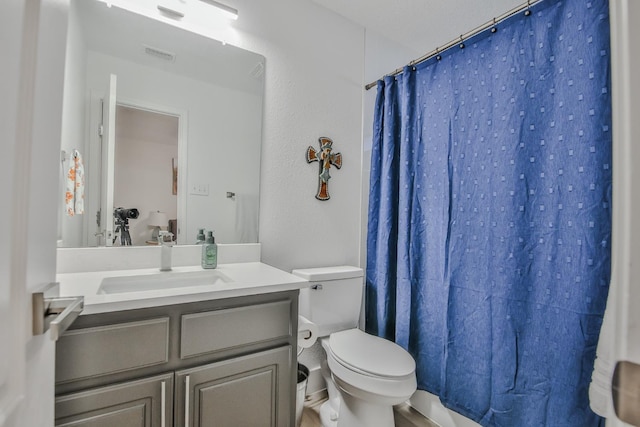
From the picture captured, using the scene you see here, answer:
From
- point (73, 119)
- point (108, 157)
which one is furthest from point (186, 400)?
point (73, 119)

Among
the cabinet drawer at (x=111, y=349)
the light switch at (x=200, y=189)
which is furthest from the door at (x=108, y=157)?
the cabinet drawer at (x=111, y=349)

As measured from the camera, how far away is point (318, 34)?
183 centimetres

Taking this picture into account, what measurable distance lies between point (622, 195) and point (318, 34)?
1908 mm

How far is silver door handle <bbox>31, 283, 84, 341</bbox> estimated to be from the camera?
38 centimetres

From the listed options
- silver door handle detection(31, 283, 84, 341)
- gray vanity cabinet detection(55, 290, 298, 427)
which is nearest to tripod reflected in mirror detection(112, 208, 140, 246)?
gray vanity cabinet detection(55, 290, 298, 427)

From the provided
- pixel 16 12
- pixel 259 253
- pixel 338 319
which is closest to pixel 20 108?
pixel 16 12

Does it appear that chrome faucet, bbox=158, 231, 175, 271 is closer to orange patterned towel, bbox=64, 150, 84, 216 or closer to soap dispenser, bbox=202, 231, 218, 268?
soap dispenser, bbox=202, 231, 218, 268

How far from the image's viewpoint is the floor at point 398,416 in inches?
62.0

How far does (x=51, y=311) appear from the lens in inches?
17.0

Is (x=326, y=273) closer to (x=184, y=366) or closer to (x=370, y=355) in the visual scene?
(x=370, y=355)

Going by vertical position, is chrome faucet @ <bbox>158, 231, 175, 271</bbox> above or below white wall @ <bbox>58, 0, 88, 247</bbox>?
below

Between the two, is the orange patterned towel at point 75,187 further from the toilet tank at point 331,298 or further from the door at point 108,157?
the toilet tank at point 331,298

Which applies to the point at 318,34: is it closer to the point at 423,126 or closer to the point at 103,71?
the point at 423,126

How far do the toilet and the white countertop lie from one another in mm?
375
